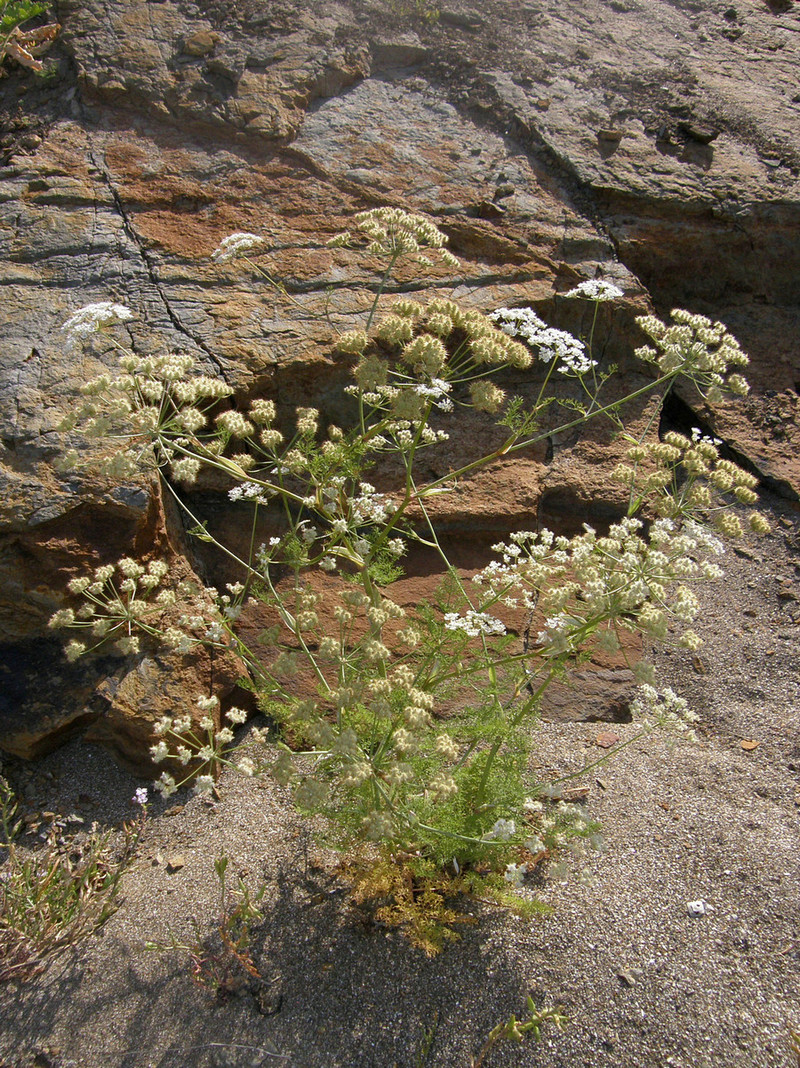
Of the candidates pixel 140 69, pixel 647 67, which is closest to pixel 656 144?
pixel 647 67

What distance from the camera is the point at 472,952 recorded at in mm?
3387

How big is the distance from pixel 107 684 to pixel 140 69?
4.77 metres

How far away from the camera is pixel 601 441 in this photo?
5621mm

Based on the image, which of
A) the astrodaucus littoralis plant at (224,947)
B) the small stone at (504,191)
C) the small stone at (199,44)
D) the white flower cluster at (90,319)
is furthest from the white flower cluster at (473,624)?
the small stone at (199,44)

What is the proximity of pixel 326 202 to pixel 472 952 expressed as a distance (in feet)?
16.6

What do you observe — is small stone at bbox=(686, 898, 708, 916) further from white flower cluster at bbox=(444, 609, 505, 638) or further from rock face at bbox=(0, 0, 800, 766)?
rock face at bbox=(0, 0, 800, 766)

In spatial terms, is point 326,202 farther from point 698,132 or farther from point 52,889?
point 52,889

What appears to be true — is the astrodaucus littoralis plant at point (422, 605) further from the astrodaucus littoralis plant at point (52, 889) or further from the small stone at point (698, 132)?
the small stone at point (698, 132)

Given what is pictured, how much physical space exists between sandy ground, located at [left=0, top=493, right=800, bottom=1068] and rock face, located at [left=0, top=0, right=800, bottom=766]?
3.15 feet

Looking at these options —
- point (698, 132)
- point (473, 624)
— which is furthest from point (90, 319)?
point (698, 132)

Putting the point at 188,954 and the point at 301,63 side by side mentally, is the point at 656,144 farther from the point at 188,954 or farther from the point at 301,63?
the point at 188,954

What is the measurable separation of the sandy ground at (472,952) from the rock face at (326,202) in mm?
960

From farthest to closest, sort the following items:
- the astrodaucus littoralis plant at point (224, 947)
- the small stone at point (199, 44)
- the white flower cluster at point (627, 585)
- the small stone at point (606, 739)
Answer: the small stone at point (199, 44) < the small stone at point (606, 739) < the astrodaucus littoralis plant at point (224, 947) < the white flower cluster at point (627, 585)

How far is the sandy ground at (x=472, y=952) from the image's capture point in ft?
10.1
